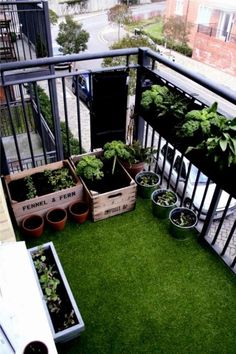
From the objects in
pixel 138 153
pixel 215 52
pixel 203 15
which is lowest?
pixel 215 52

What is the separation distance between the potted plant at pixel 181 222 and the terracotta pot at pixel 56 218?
34.6 inches

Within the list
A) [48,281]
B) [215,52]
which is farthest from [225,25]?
[48,281]

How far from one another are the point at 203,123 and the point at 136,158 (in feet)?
3.01

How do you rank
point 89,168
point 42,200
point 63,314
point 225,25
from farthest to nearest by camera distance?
point 225,25 < point 89,168 < point 42,200 < point 63,314

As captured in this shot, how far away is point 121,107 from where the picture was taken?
2.62 metres

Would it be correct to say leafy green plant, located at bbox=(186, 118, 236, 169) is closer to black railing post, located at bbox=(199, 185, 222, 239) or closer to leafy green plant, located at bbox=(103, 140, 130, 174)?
black railing post, located at bbox=(199, 185, 222, 239)

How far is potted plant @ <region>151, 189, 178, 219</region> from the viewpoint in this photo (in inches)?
93.3

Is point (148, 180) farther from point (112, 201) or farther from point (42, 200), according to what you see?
point (42, 200)

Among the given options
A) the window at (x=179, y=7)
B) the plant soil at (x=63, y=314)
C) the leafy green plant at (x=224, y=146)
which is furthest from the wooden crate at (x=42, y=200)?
the window at (x=179, y=7)

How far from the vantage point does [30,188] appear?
233cm

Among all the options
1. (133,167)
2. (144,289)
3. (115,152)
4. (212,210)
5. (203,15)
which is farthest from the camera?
(203,15)

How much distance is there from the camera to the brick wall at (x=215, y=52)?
19953 millimetres

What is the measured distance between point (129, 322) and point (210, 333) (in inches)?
19.6

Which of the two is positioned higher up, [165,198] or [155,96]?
[155,96]
